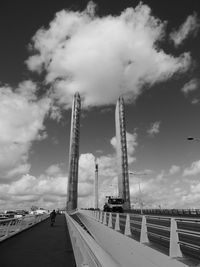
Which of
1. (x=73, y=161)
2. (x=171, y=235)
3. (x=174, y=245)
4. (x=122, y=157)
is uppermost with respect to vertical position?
(x=122, y=157)

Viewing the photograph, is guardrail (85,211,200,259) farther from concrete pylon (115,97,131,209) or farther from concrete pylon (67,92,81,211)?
concrete pylon (115,97,131,209)

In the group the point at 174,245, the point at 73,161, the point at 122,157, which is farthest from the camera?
the point at 122,157

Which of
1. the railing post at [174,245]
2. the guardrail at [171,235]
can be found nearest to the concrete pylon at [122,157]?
the guardrail at [171,235]

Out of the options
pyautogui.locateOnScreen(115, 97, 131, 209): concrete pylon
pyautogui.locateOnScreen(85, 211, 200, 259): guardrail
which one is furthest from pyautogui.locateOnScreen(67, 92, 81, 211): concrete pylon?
pyautogui.locateOnScreen(85, 211, 200, 259): guardrail

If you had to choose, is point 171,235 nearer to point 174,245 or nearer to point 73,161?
point 174,245

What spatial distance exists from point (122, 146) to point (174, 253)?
95.1 metres

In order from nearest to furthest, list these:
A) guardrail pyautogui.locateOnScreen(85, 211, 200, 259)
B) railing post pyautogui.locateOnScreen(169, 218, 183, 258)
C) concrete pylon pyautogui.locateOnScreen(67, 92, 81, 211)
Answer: guardrail pyautogui.locateOnScreen(85, 211, 200, 259) < railing post pyautogui.locateOnScreen(169, 218, 183, 258) < concrete pylon pyautogui.locateOnScreen(67, 92, 81, 211)

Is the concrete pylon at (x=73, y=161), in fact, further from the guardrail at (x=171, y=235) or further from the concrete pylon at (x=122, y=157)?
the guardrail at (x=171, y=235)

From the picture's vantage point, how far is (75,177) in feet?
299

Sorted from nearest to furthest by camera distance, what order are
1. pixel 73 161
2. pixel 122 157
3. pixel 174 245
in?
pixel 174 245 → pixel 73 161 → pixel 122 157

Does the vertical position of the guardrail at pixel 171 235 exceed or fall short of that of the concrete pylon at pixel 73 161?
it falls short

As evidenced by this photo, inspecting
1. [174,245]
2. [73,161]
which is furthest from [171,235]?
[73,161]

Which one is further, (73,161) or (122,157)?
(122,157)

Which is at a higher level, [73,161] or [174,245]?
[73,161]
